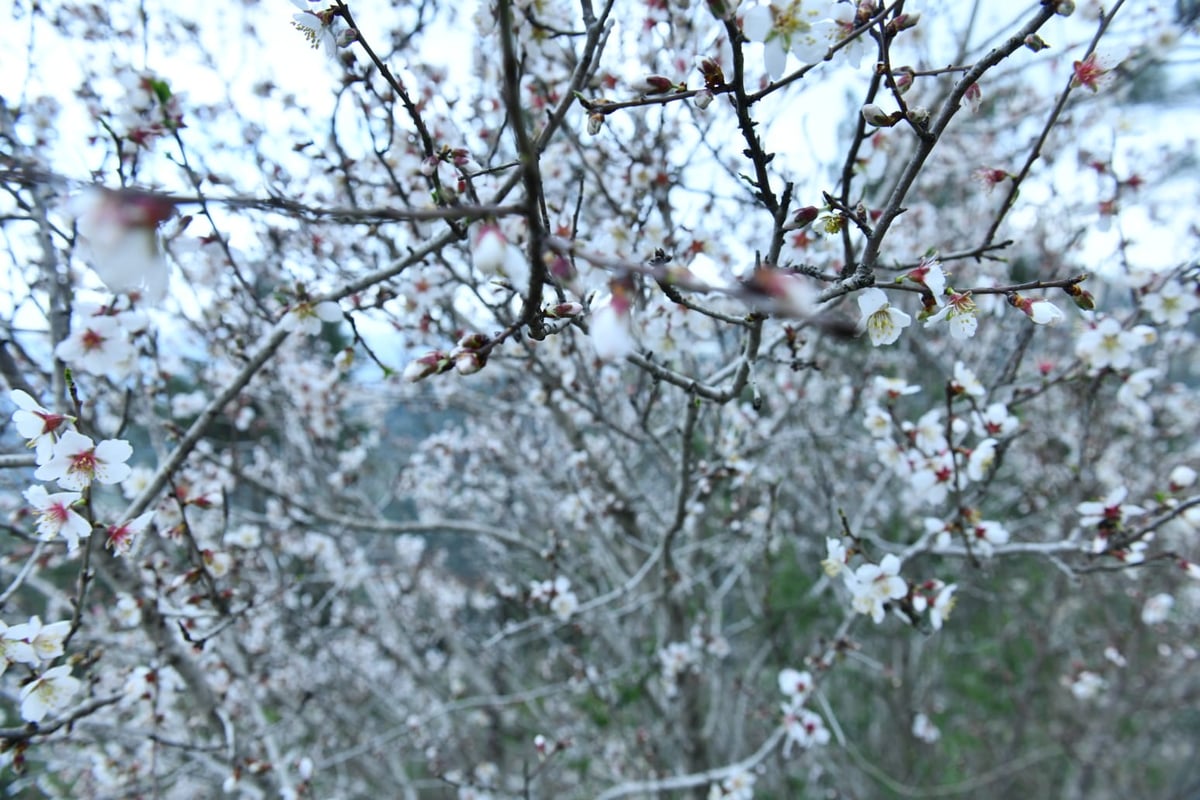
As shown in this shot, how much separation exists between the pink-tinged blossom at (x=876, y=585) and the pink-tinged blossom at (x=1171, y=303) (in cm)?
167

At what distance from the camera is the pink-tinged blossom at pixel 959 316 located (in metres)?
1.30

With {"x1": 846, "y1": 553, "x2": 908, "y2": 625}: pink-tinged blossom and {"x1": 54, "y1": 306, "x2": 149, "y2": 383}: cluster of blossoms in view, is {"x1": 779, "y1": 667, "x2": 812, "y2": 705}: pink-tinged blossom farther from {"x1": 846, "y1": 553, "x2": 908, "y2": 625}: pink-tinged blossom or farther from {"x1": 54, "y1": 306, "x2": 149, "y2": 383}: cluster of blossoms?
{"x1": 54, "y1": 306, "x2": 149, "y2": 383}: cluster of blossoms

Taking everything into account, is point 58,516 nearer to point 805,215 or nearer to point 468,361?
point 468,361

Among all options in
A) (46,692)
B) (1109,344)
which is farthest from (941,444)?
(46,692)

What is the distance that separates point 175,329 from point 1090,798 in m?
10.3

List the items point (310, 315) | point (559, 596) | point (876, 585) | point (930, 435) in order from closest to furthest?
1. point (310, 315)
2. point (876, 585)
3. point (930, 435)
4. point (559, 596)

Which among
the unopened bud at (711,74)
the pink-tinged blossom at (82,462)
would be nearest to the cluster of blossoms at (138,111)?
the pink-tinged blossom at (82,462)

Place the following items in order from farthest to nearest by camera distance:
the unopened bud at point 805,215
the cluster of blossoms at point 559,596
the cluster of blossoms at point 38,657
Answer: the cluster of blossoms at point 559,596 < the cluster of blossoms at point 38,657 < the unopened bud at point 805,215

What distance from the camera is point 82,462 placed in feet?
5.02

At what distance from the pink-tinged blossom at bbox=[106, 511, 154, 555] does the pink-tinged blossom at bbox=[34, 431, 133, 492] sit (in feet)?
0.51

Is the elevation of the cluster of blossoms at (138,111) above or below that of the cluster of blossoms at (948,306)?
above

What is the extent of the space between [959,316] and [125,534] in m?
2.15

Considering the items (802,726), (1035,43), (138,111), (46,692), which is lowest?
(802,726)

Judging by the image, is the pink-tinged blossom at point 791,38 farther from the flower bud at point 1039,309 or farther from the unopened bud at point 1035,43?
the flower bud at point 1039,309
